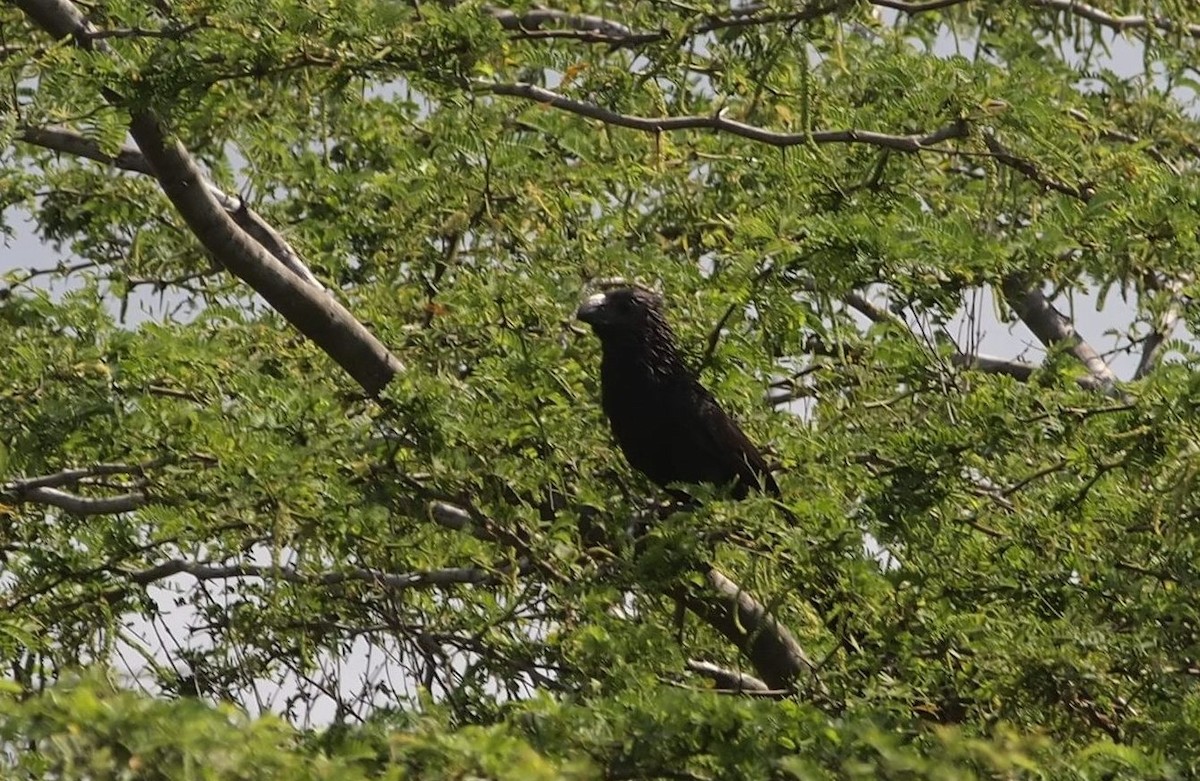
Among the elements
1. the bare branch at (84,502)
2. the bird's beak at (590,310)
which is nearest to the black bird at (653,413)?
the bird's beak at (590,310)

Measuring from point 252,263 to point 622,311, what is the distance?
1.35 m

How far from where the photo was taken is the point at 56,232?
7594 mm

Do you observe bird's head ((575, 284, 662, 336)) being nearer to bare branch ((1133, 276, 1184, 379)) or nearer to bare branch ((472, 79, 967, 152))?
bare branch ((472, 79, 967, 152))

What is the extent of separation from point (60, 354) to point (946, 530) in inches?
105

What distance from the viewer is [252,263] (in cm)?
498

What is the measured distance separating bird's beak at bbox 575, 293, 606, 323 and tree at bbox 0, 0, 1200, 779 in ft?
0.44

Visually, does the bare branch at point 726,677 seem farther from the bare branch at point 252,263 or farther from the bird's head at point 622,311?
the bare branch at point 252,263

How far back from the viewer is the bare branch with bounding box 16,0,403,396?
4.95 meters

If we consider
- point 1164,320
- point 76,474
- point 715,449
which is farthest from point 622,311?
point 76,474

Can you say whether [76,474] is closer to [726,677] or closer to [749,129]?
[726,677]

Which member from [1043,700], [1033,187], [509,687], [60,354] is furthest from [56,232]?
[1043,700]

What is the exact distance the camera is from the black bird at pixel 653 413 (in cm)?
575

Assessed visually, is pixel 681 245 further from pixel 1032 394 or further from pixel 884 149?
pixel 1032 394

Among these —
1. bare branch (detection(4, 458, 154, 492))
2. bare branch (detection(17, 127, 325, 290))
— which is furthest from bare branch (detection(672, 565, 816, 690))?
bare branch (detection(4, 458, 154, 492))
